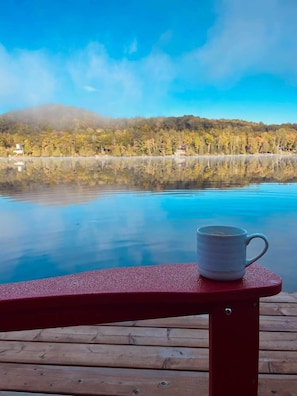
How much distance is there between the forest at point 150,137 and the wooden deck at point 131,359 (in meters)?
44.8

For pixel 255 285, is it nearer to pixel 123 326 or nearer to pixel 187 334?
pixel 187 334

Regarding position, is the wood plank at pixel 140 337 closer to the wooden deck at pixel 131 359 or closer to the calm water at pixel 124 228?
the wooden deck at pixel 131 359

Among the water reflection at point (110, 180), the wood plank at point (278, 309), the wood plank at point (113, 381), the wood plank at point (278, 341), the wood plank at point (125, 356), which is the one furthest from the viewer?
the water reflection at point (110, 180)

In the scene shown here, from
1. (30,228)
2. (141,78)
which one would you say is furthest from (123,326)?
(141,78)

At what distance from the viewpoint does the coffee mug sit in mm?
628

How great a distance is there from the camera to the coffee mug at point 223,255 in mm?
628

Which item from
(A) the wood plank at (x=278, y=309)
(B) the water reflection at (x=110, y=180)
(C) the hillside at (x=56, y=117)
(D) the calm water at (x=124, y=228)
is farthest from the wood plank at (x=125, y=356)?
(C) the hillside at (x=56, y=117)

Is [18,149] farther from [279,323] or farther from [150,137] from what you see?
[279,323]

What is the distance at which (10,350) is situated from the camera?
144 cm

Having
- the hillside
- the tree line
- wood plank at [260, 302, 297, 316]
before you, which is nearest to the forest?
the hillside

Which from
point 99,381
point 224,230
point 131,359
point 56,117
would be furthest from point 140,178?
point 56,117

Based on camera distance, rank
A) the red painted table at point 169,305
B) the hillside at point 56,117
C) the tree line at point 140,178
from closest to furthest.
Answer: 1. the red painted table at point 169,305
2. the tree line at point 140,178
3. the hillside at point 56,117

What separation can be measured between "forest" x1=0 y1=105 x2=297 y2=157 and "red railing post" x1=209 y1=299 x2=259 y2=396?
45.7 m

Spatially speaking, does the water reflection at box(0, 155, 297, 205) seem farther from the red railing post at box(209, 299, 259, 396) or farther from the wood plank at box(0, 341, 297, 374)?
the red railing post at box(209, 299, 259, 396)
